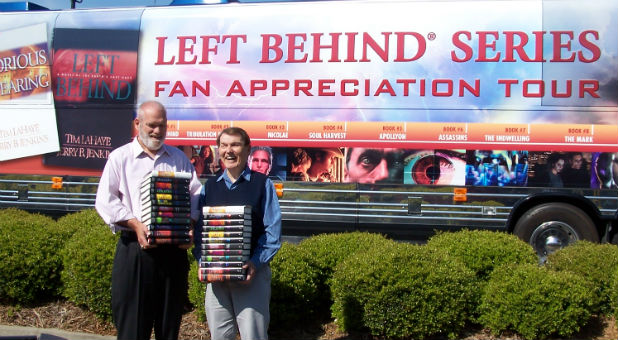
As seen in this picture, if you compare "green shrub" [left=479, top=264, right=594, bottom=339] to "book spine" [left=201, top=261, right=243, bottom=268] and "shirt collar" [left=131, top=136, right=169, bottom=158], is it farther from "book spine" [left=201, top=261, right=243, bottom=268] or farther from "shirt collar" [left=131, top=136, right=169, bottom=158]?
"shirt collar" [left=131, top=136, right=169, bottom=158]

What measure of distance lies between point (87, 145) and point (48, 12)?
2088mm

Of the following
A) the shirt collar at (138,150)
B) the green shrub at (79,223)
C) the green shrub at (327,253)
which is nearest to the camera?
the shirt collar at (138,150)

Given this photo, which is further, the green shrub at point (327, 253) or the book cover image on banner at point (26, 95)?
the book cover image on banner at point (26, 95)

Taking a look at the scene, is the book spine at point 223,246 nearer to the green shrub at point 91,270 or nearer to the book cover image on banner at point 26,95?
the green shrub at point 91,270

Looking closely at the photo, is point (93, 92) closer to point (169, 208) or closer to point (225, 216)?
point (169, 208)

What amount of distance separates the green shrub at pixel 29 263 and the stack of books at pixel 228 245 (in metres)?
3.04

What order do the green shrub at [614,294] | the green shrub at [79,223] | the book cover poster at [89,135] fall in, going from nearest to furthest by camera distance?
the green shrub at [614,294]
the green shrub at [79,223]
the book cover poster at [89,135]

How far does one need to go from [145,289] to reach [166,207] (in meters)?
0.53

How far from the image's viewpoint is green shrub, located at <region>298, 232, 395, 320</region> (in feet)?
18.9

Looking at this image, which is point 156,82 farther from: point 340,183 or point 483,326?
point 483,326

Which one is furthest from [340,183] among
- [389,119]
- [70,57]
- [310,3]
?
[70,57]

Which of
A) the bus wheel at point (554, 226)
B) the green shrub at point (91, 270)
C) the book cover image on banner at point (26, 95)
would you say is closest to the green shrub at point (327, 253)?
the green shrub at point (91, 270)

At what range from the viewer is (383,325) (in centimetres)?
516

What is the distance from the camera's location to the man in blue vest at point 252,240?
12.5 feet
